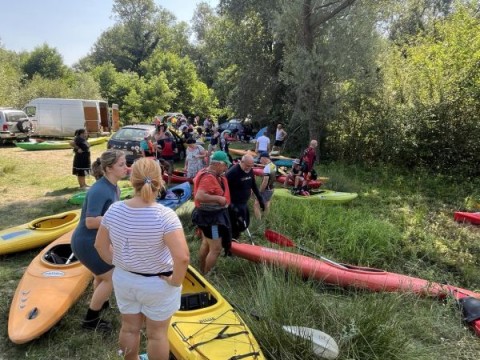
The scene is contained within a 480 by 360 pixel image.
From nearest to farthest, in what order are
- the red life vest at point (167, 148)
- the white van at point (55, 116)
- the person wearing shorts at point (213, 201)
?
1. the person wearing shorts at point (213, 201)
2. the red life vest at point (167, 148)
3. the white van at point (55, 116)

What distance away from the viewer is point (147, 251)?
221 cm

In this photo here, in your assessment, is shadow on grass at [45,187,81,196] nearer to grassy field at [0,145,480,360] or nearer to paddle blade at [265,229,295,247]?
grassy field at [0,145,480,360]

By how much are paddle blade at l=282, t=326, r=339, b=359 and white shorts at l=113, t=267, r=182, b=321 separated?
3.85 feet

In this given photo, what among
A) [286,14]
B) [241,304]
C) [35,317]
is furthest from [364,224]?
[286,14]

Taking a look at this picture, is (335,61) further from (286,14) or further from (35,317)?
(35,317)

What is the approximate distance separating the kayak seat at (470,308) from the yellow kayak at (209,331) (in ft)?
8.11

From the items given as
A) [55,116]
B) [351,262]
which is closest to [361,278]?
[351,262]

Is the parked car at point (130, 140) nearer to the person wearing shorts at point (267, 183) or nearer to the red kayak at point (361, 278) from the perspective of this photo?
the person wearing shorts at point (267, 183)

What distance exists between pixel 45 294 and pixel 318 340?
272 centimetres

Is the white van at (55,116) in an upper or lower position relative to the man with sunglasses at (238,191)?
upper

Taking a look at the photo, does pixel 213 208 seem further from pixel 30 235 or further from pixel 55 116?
pixel 55 116

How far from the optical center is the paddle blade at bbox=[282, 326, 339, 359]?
115 inches

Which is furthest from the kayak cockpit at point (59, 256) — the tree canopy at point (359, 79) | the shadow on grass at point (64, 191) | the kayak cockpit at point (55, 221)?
the tree canopy at point (359, 79)

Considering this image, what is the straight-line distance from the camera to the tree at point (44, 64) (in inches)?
1492
